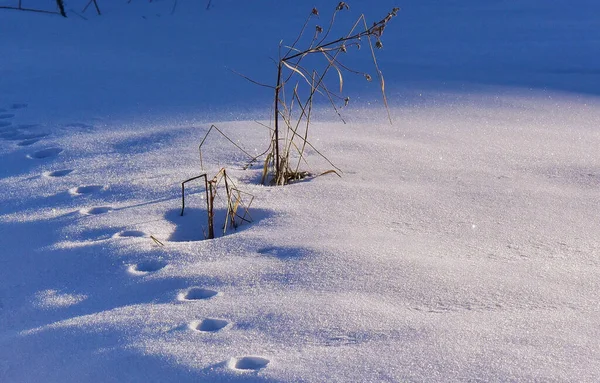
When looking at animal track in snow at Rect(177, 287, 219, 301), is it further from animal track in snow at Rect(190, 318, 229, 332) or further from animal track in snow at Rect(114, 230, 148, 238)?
animal track in snow at Rect(114, 230, 148, 238)

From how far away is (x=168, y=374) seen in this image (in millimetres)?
1214

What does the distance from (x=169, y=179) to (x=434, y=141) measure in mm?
830

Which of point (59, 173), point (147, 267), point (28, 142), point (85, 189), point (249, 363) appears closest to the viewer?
point (249, 363)

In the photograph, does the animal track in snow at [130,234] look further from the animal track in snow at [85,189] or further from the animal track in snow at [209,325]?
the animal track in snow at [209,325]

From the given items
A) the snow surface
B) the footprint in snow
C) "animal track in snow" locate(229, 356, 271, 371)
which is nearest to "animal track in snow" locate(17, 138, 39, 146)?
the snow surface

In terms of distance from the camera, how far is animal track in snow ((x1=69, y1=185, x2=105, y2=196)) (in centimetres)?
206

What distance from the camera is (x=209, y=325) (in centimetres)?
136

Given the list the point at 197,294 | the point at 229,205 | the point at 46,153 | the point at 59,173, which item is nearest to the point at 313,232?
the point at 229,205

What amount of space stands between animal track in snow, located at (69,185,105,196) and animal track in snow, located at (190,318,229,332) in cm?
83

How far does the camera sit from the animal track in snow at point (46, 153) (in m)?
2.43

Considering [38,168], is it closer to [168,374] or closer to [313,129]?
[313,129]

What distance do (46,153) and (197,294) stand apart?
3.90 ft

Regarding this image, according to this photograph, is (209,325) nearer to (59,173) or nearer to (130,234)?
(130,234)

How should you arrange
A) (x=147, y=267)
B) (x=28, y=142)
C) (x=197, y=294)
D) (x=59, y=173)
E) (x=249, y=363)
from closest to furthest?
(x=249, y=363) < (x=197, y=294) < (x=147, y=267) < (x=59, y=173) < (x=28, y=142)
